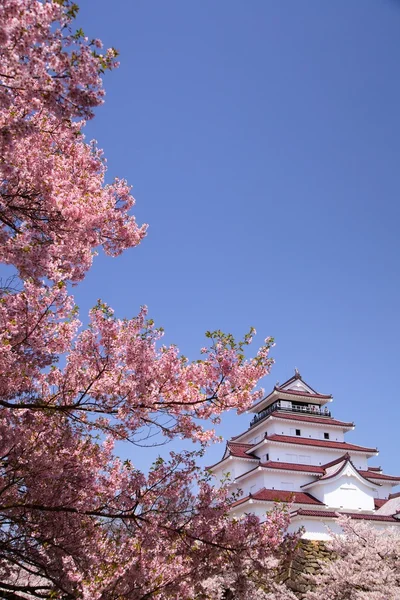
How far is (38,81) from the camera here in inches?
162

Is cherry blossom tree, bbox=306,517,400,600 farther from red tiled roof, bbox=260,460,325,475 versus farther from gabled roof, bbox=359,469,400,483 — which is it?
gabled roof, bbox=359,469,400,483

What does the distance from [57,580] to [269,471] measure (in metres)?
26.6

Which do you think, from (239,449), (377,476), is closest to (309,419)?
(239,449)

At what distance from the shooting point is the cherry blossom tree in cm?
1552

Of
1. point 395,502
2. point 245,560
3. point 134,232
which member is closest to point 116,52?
point 134,232

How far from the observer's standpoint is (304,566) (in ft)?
78.1

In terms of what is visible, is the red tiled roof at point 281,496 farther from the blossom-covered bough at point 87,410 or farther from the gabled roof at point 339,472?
the blossom-covered bough at point 87,410

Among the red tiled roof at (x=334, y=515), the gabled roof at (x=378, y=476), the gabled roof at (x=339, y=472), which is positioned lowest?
the red tiled roof at (x=334, y=515)

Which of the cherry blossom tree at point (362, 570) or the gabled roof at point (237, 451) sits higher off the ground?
the gabled roof at point (237, 451)

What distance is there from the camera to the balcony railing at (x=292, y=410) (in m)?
36.3

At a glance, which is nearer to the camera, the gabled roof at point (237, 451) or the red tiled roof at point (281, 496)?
the red tiled roof at point (281, 496)

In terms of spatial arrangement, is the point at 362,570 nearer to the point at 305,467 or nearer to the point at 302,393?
the point at 305,467

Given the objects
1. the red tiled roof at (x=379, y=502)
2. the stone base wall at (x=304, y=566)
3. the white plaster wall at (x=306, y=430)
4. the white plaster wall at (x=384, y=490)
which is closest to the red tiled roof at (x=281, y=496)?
the stone base wall at (x=304, y=566)

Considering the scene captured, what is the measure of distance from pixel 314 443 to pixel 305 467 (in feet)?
6.70
